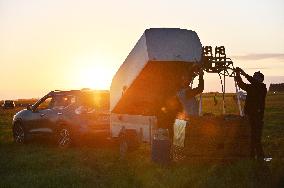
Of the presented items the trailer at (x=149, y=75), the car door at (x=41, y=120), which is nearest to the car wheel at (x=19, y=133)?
the car door at (x=41, y=120)

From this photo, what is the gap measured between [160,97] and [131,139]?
1355mm

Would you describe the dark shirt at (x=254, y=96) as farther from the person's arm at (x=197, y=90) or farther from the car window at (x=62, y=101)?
the car window at (x=62, y=101)

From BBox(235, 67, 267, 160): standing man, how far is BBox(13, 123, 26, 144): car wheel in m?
8.85

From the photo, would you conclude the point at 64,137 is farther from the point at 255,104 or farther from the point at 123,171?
the point at 255,104

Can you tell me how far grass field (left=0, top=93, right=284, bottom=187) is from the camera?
9016 millimetres

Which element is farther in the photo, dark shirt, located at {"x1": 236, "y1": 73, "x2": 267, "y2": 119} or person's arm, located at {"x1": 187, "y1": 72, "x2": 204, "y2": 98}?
person's arm, located at {"x1": 187, "y1": 72, "x2": 204, "y2": 98}

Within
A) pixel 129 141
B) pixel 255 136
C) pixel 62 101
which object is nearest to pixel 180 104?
pixel 129 141

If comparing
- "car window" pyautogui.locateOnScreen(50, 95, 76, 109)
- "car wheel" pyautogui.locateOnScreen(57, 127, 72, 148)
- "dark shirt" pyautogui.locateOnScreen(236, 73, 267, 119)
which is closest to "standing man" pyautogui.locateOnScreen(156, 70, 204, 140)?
"dark shirt" pyautogui.locateOnScreen(236, 73, 267, 119)

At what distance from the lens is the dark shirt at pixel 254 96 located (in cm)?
1060

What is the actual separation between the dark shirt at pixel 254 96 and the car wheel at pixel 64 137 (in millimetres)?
6326

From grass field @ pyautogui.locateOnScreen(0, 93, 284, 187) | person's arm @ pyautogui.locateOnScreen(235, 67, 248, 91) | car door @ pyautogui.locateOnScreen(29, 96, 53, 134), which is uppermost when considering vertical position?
person's arm @ pyautogui.locateOnScreen(235, 67, 248, 91)

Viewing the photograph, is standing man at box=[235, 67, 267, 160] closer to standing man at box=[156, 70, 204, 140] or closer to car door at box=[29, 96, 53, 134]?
standing man at box=[156, 70, 204, 140]

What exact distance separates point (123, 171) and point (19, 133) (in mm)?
7441

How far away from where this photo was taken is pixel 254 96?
1066 cm
